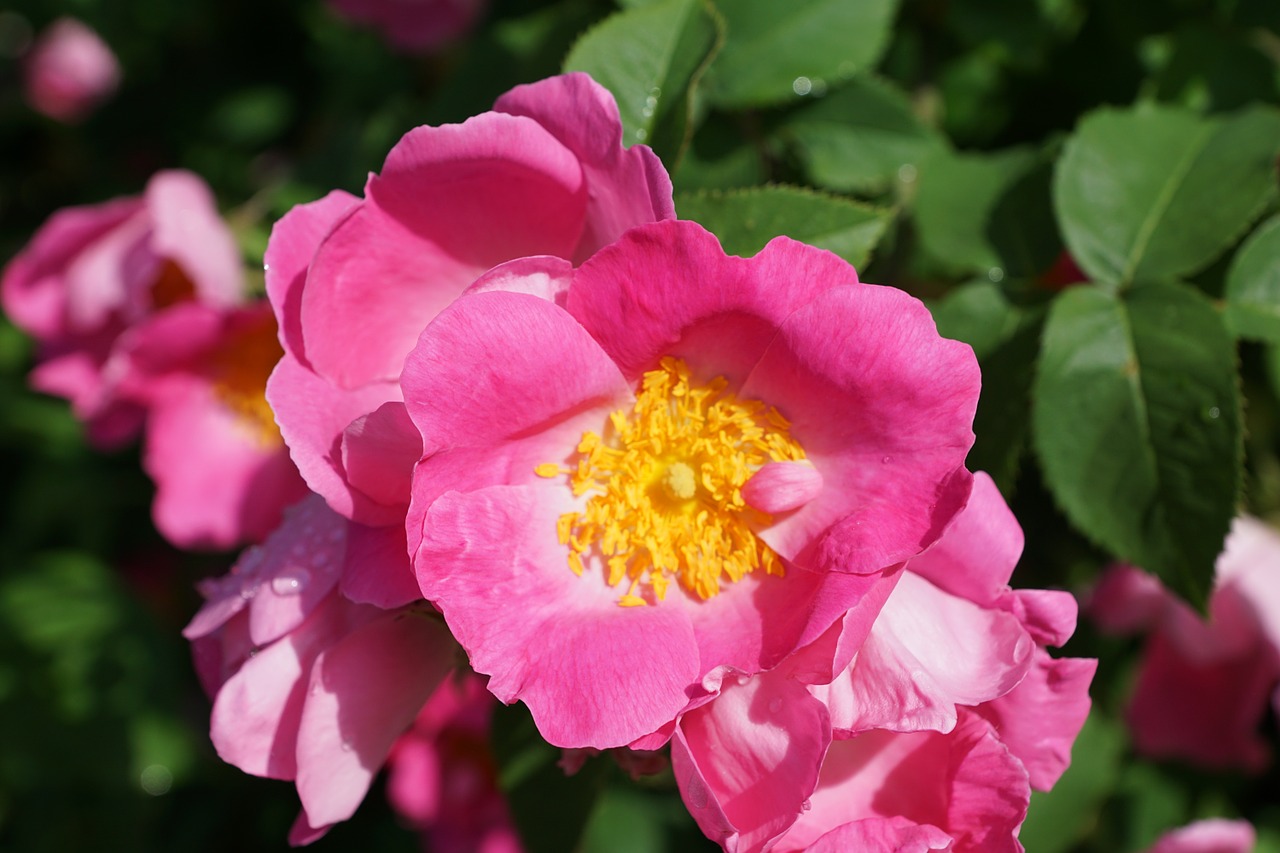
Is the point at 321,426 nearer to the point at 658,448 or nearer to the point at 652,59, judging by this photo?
the point at 658,448

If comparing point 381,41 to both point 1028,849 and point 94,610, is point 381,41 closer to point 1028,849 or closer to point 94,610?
point 94,610

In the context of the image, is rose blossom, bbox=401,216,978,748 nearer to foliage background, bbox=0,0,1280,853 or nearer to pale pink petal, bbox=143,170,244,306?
foliage background, bbox=0,0,1280,853

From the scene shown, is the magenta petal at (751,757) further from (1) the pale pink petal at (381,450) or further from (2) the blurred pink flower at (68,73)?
(2) the blurred pink flower at (68,73)

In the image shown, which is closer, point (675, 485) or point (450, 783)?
point (675, 485)

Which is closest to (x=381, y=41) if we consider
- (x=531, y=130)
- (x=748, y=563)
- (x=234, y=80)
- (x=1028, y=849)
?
(x=234, y=80)

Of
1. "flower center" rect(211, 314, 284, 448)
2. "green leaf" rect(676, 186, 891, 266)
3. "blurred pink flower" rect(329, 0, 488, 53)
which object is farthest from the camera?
"blurred pink flower" rect(329, 0, 488, 53)

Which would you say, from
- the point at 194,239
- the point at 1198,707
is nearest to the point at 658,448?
the point at 194,239

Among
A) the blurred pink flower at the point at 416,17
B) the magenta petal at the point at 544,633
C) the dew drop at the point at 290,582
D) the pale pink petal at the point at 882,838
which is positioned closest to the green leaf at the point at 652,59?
the magenta petal at the point at 544,633

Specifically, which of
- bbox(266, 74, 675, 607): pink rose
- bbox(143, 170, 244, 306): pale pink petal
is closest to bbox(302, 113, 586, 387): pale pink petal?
bbox(266, 74, 675, 607): pink rose
